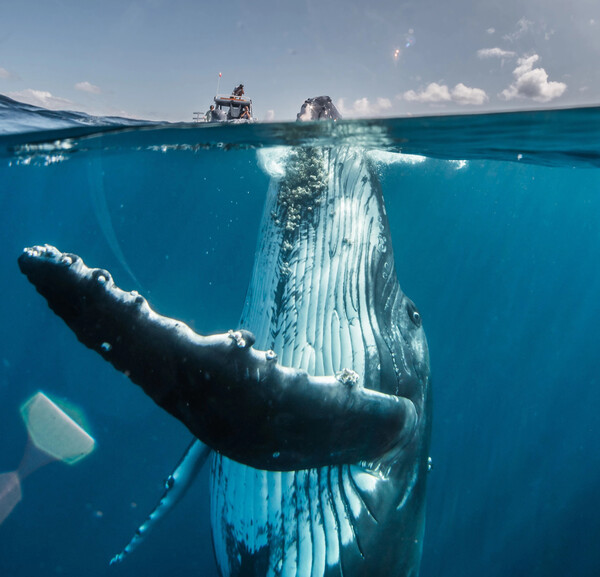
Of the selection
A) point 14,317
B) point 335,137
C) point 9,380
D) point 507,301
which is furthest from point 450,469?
point 14,317

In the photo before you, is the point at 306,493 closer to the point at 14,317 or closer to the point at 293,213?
the point at 293,213

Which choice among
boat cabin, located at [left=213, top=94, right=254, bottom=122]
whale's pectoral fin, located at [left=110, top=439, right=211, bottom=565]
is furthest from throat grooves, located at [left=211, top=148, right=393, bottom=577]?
boat cabin, located at [left=213, top=94, right=254, bottom=122]

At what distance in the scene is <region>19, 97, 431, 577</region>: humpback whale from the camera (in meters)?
1.85

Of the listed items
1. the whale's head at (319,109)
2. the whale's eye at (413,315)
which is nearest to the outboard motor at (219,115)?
the whale's head at (319,109)

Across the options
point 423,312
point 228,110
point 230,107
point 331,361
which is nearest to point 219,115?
point 228,110

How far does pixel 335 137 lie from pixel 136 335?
548cm

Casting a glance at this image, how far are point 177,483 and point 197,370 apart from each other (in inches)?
112

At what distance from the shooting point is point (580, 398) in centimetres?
2677

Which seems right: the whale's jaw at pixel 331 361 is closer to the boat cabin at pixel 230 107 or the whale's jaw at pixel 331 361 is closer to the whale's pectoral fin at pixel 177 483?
the whale's pectoral fin at pixel 177 483

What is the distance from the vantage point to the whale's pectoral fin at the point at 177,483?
4.01 m

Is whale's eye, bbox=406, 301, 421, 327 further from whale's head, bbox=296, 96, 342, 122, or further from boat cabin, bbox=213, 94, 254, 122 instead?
boat cabin, bbox=213, 94, 254, 122

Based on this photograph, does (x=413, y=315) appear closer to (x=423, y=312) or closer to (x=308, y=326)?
(x=308, y=326)

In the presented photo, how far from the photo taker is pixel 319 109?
544 centimetres

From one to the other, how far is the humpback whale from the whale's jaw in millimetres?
12
